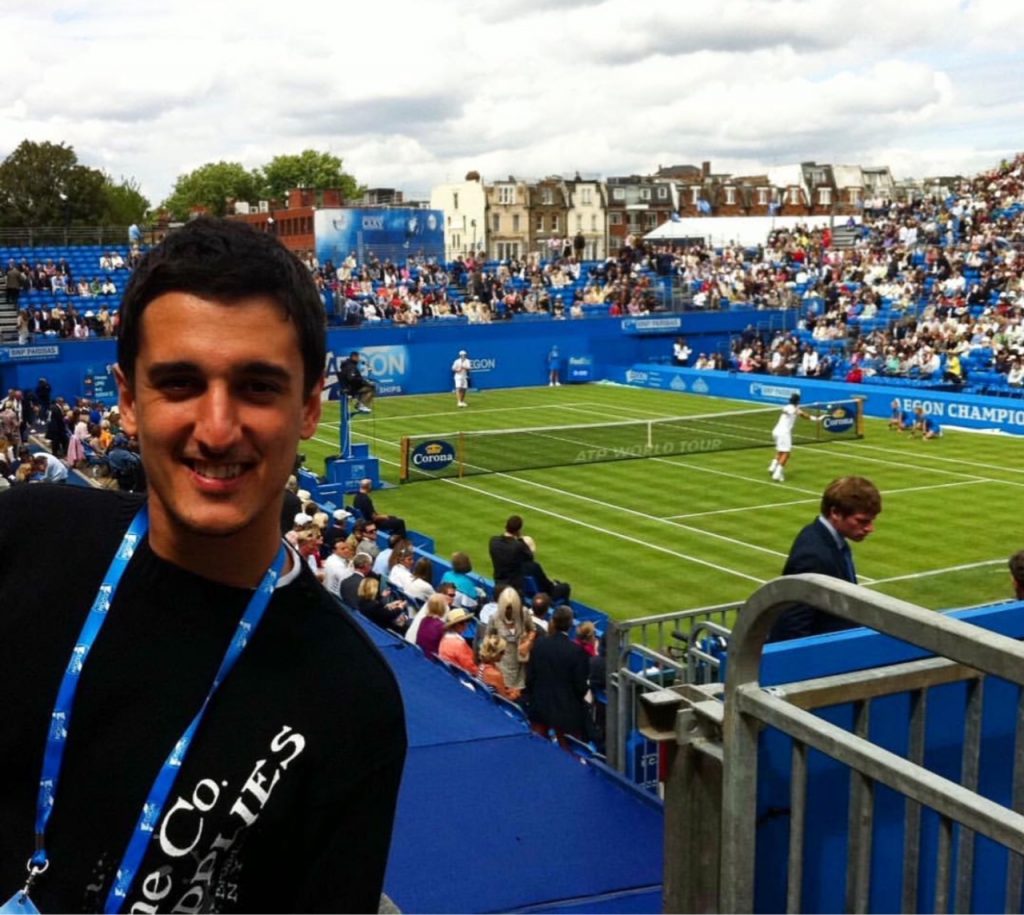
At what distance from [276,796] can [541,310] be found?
4668 centimetres

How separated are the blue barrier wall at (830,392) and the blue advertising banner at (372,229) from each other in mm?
22963

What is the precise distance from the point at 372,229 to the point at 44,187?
28171 mm

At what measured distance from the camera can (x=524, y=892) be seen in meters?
5.66

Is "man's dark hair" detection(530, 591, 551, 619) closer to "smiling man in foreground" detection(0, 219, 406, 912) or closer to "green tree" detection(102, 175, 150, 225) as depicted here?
"smiling man in foreground" detection(0, 219, 406, 912)

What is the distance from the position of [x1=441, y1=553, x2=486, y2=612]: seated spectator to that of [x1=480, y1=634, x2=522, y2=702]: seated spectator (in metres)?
2.32

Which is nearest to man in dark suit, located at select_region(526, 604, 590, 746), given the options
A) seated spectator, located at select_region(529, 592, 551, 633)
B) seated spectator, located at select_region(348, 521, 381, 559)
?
seated spectator, located at select_region(529, 592, 551, 633)

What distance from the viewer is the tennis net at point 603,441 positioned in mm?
26375

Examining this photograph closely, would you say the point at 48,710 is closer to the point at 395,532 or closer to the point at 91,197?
the point at 395,532

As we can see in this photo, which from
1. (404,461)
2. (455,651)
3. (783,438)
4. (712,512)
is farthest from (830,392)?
(455,651)

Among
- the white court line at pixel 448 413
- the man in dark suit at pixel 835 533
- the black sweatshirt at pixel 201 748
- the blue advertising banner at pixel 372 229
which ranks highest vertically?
the blue advertising banner at pixel 372 229

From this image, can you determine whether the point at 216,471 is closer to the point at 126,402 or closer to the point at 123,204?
the point at 126,402

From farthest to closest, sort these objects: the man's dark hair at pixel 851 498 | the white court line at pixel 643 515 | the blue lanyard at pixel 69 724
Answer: the white court line at pixel 643 515 < the man's dark hair at pixel 851 498 < the blue lanyard at pixel 69 724

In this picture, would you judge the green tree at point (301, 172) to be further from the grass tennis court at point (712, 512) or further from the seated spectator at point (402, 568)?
the seated spectator at point (402, 568)

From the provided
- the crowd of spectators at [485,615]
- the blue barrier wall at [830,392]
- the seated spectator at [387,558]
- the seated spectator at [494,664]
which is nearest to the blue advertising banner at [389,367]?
the blue barrier wall at [830,392]
